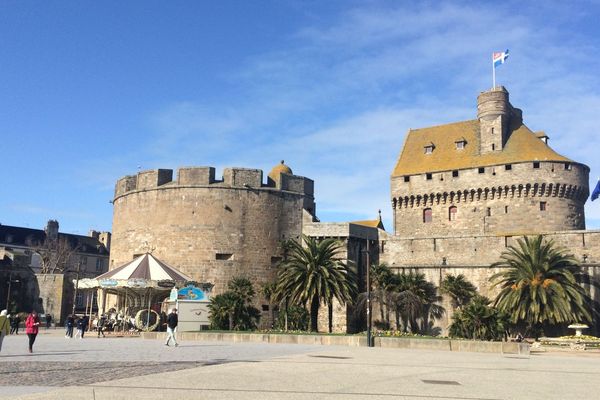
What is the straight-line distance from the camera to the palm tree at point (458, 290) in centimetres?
3444

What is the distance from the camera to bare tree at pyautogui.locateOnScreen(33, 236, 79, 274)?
6291cm

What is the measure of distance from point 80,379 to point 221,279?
1012 inches

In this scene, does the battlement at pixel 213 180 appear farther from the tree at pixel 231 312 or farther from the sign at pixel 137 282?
the sign at pixel 137 282

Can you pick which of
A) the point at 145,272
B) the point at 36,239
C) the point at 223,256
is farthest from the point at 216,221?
the point at 36,239

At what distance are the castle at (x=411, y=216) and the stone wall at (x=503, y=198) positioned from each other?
0.24ft

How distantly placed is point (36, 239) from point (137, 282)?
51.6 metres

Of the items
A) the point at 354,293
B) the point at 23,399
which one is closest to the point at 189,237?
the point at 354,293

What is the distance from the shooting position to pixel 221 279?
36031 millimetres

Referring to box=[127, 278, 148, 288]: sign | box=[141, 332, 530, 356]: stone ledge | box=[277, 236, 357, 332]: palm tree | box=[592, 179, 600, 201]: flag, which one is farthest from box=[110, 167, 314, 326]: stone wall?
box=[592, 179, 600, 201]: flag

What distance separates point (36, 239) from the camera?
7388 centimetres

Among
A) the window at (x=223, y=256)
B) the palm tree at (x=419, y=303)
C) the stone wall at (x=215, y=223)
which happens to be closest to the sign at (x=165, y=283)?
the stone wall at (x=215, y=223)

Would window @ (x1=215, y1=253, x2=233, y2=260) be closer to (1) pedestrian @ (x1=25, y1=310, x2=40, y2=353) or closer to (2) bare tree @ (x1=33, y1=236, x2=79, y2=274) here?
(1) pedestrian @ (x1=25, y1=310, x2=40, y2=353)

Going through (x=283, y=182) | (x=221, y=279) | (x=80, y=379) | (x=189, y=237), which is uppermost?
(x=283, y=182)

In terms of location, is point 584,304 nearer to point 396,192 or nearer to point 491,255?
point 491,255
